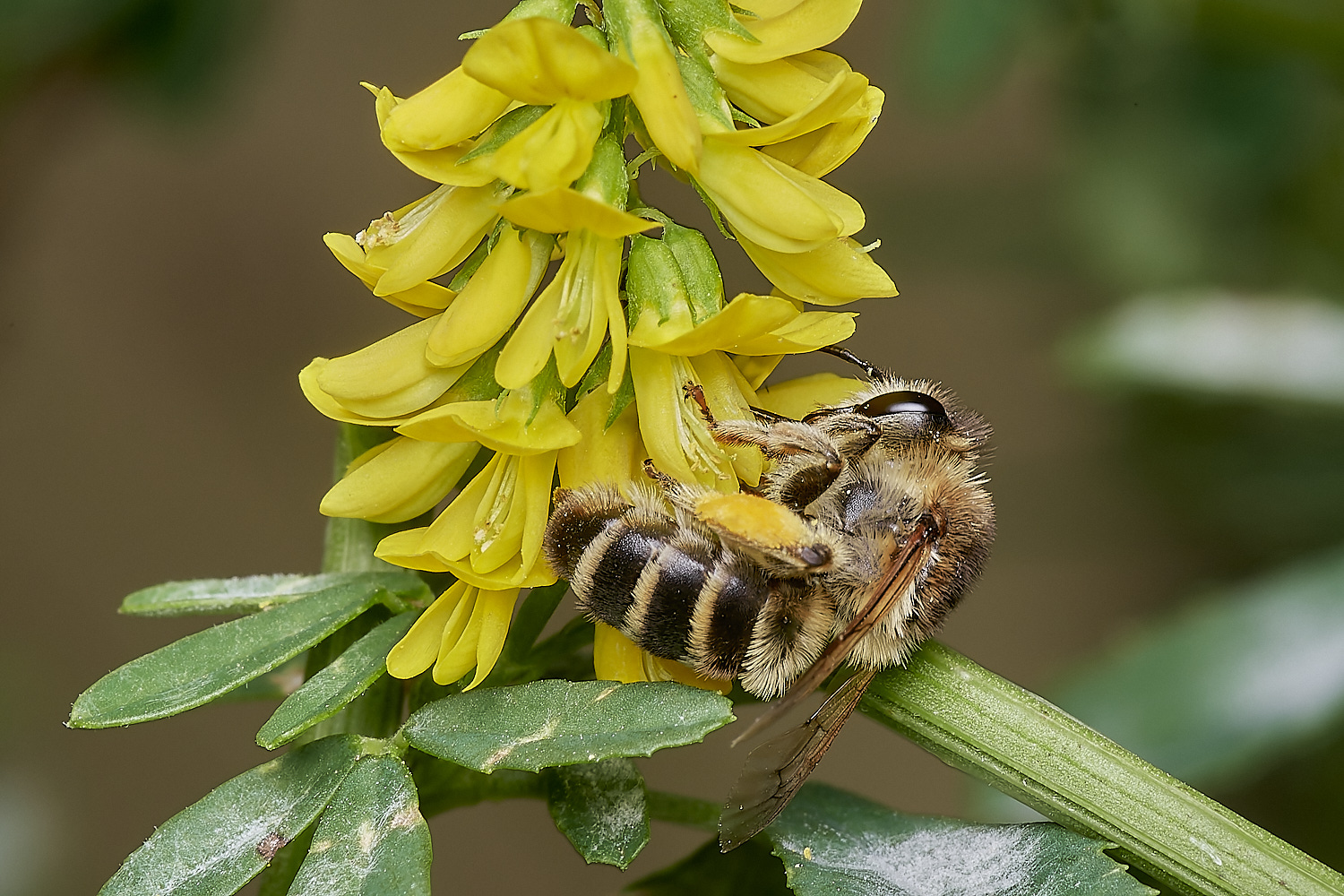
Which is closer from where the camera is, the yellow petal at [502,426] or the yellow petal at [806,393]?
the yellow petal at [502,426]

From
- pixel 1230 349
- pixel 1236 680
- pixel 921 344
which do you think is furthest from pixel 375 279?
pixel 921 344

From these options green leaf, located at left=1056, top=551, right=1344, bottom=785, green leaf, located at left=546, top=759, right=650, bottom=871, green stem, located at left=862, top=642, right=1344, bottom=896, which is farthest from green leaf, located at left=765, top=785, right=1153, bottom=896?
green leaf, located at left=1056, top=551, right=1344, bottom=785

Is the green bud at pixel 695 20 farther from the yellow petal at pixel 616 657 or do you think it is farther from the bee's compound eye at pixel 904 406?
the yellow petal at pixel 616 657

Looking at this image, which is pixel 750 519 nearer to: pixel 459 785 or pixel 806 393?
pixel 806 393

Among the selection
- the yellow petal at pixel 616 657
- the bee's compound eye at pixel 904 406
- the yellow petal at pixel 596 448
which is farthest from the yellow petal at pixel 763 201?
the yellow petal at pixel 616 657

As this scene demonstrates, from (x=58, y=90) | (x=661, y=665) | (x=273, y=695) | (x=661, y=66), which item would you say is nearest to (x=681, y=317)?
(x=661, y=66)

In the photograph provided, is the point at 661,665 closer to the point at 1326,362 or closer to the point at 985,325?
the point at 1326,362
